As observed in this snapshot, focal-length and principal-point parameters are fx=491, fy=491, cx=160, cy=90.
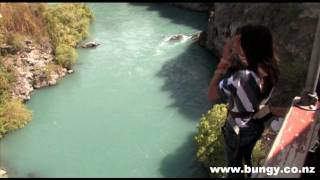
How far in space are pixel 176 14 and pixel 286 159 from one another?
30391 mm

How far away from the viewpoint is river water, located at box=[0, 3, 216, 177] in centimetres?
1906

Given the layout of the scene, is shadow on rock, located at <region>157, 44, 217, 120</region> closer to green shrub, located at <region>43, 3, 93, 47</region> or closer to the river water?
the river water

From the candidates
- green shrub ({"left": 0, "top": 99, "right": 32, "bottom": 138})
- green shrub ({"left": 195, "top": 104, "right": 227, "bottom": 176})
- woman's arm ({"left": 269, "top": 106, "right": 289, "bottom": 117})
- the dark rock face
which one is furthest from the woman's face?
green shrub ({"left": 0, "top": 99, "right": 32, "bottom": 138})

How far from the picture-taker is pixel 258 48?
4574mm

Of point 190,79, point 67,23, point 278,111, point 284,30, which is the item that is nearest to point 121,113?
point 190,79

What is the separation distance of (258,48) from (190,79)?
2040 cm

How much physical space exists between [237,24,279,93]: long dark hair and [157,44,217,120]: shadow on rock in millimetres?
17096

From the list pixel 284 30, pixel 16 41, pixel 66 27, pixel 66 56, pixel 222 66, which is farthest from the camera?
pixel 66 27

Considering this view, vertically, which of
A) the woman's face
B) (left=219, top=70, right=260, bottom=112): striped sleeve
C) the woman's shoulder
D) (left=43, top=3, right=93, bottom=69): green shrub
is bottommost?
(left=43, top=3, right=93, bottom=69): green shrub

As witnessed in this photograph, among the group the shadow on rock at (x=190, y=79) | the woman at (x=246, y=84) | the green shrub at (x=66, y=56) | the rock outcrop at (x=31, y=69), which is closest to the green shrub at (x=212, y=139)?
the shadow on rock at (x=190, y=79)

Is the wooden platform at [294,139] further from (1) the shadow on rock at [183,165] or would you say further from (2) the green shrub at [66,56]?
(2) the green shrub at [66,56]

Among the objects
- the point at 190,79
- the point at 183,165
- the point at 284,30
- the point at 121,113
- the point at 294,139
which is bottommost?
the point at 183,165

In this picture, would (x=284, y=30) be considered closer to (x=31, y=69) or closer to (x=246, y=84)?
(x=31, y=69)

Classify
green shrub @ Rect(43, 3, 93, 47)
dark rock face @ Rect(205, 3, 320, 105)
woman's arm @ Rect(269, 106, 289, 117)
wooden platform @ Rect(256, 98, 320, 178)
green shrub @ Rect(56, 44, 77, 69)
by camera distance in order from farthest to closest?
1. green shrub @ Rect(43, 3, 93, 47)
2. green shrub @ Rect(56, 44, 77, 69)
3. dark rock face @ Rect(205, 3, 320, 105)
4. woman's arm @ Rect(269, 106, 289, 117)
5. wooden platform @ Rect(256, 98, 320, 178)
